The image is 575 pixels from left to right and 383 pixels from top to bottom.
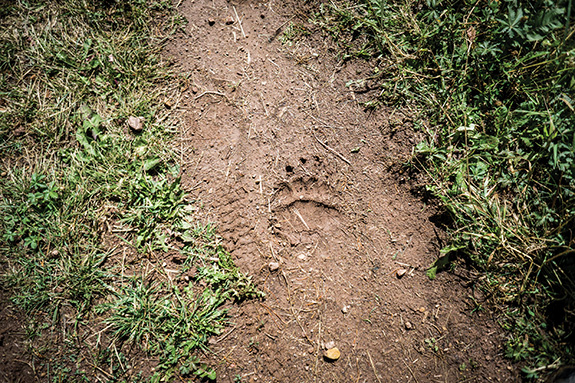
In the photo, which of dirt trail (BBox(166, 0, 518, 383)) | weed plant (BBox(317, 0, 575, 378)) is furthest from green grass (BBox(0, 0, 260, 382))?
weed plant (BBox(317, 0, 575, 378))

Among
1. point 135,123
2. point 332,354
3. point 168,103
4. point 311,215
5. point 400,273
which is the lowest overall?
point 332,354

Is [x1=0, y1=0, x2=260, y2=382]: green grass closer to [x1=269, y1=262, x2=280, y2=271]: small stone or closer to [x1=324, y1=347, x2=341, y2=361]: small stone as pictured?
[x1=269, y1=262, x2=280, y2=271]: small stone

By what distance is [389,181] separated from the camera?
7.02 ft

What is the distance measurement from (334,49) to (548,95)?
1459mm

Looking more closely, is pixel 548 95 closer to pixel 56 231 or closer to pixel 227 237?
pixel 227 237

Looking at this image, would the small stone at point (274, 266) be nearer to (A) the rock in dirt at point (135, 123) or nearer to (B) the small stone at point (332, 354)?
(B) the small stone at point (332, 354)

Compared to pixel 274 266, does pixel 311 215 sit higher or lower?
higher

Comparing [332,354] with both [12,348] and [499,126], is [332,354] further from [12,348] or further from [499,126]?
[12,348]

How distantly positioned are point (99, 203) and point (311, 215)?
60.5 inches

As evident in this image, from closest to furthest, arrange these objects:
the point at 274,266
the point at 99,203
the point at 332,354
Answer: the point at 332,354, the point at 274,266, the point at 99,203

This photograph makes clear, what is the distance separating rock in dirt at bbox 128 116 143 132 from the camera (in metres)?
2.25

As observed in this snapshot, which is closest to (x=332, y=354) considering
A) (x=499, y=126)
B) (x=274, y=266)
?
(x=274, y=266)

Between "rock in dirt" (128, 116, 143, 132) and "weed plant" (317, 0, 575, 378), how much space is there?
157 cm

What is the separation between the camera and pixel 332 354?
6.27 ft
